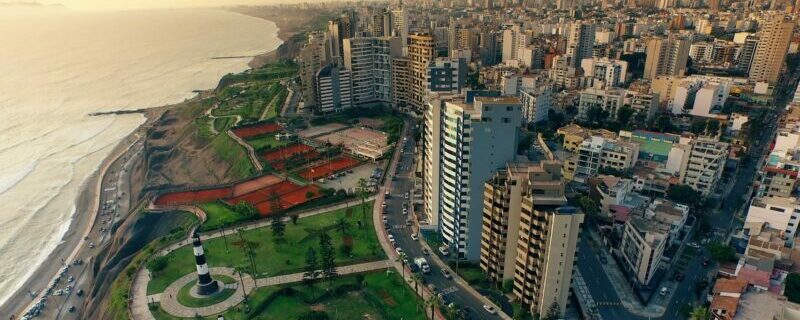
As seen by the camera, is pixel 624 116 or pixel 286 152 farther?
pixel 624 116

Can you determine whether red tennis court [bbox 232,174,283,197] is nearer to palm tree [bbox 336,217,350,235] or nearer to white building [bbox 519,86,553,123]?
palm tree [bbox 336,217,350,235]

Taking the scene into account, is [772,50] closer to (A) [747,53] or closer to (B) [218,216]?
(A) [747,53]

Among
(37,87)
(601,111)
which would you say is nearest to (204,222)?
(601,111)

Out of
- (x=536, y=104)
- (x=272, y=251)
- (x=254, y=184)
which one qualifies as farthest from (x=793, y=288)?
(x=254, y=184)

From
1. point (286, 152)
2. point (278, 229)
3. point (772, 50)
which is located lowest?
point (286, 152)

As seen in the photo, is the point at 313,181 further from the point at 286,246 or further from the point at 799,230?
the point at 799,230

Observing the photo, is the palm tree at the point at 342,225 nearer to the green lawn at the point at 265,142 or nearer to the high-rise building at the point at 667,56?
the green lawn at the point at 265,142

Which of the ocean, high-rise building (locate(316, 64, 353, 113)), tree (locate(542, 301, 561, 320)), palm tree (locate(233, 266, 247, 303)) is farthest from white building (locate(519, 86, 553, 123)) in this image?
the ocean
